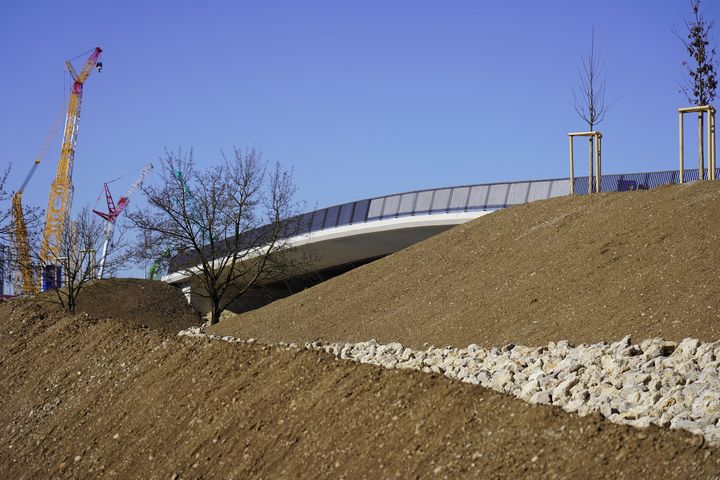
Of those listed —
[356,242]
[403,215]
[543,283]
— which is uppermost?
[403,215]

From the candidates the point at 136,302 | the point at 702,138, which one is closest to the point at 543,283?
the point at 702,138

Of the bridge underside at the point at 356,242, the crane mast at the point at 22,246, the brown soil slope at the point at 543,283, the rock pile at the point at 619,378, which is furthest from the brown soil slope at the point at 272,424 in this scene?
the bridge underside at the point at 356,242

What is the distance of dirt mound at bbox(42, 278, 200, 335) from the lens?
36.5m

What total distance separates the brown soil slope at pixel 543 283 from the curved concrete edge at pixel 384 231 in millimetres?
9411

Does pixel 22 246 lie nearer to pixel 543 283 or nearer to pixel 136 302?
pixel 136 302

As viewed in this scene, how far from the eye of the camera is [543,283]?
51.4 feet

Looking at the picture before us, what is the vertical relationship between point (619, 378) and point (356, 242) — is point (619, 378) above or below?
below

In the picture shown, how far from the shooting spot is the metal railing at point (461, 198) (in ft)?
87.2

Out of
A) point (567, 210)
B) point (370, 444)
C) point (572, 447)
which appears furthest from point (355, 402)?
point (567, 210)

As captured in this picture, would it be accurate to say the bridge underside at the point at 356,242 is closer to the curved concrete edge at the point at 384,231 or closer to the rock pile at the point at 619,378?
the curved concrete edge at the point at 384,231

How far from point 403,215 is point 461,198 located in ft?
8.93

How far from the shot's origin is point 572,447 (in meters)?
6.90

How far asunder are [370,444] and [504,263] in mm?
10298

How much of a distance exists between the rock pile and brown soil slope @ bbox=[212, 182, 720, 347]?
4.28 ft
